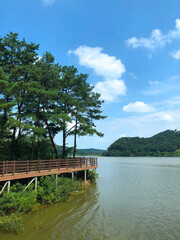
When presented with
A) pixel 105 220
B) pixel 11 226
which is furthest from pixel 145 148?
pixel 11 226

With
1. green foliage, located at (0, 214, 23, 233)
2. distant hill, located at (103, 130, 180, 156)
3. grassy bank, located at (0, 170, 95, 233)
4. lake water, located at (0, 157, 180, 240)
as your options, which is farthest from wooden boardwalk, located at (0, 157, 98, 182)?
distant hill, located at (103, 130, 180, 156)

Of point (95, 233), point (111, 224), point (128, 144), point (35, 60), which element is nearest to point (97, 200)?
point (111, 224)

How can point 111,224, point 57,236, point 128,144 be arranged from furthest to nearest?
point 128,144, point 111,224, point 57,236

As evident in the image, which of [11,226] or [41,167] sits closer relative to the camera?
[11,226]

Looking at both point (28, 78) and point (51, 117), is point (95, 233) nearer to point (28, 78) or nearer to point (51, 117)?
point (51, 117)

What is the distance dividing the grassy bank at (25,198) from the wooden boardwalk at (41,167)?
33.3 inches

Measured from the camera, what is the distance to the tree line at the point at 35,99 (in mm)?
19203

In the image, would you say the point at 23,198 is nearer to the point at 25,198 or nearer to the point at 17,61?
the point at 25,198

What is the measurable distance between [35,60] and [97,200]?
19.0m

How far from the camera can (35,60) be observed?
23859 millimetres

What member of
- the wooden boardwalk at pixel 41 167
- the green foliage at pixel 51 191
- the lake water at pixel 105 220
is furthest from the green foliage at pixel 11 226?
the green foliage at pixel 51 191

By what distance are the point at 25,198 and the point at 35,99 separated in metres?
13.0

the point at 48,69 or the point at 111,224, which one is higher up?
the point at 48,69

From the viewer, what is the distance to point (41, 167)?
690 inches
